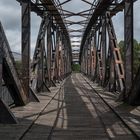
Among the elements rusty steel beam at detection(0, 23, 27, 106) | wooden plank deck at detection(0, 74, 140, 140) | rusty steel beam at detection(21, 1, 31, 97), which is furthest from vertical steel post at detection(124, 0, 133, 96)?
rusty steel beam at detection(0, 23, 27, 106)

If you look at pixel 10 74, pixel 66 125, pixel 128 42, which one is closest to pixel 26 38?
pixel 128 42

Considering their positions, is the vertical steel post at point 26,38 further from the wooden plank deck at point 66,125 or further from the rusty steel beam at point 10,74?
the wooden plank deck at point 66,125

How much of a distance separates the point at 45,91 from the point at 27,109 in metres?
8.87

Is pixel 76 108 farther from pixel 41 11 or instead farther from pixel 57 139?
pixel 41 11

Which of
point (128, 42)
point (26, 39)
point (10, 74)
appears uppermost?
point (26, 39)

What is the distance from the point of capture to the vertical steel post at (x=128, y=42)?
54.6 ft

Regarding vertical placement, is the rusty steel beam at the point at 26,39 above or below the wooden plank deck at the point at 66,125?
above

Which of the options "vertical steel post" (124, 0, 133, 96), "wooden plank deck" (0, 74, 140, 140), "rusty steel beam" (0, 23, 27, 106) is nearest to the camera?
"wooden plank deck" (0, 74, 140, 140)

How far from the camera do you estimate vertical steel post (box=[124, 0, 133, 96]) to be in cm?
1664

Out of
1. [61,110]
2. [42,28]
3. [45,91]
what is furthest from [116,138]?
[42,28]

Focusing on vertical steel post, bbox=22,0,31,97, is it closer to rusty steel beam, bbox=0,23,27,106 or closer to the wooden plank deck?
rusty steel beam, bbox=0,23,27,106

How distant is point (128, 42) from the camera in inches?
666

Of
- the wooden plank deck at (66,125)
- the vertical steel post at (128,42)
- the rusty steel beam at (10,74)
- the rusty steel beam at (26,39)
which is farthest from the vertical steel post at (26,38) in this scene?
the vertical steel post at (128,42)

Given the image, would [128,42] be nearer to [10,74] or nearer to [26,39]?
[26,39]
